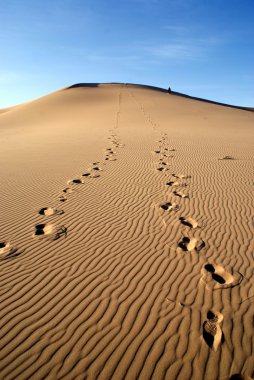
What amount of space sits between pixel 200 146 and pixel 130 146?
341 cm

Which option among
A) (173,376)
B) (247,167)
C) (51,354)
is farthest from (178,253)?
(247,167)

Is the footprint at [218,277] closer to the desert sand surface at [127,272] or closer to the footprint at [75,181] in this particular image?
the desert sand surface at [127,272]

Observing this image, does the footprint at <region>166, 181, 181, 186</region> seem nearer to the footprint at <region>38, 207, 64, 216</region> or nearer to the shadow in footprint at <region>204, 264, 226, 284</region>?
the footprint at <region>38, 207, 64, 216</region>

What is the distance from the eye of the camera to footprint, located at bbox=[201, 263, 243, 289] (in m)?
4.17

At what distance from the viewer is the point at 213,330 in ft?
Result: 11.2

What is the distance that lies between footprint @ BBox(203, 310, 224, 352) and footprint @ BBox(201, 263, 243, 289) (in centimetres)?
54

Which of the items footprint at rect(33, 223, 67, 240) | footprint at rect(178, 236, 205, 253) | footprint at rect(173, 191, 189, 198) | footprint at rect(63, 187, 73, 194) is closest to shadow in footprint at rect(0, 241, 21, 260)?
footprint at rect(33, 223, 67, 240)

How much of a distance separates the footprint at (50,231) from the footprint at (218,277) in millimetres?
2830

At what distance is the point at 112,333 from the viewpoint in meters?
3.42

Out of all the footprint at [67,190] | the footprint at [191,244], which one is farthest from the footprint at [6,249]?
the footprint at [191,244]

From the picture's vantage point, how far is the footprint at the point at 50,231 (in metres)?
5.64

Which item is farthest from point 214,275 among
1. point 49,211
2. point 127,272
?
point 49,211

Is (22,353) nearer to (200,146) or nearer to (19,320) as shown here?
(19,320)

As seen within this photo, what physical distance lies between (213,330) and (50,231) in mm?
3671
